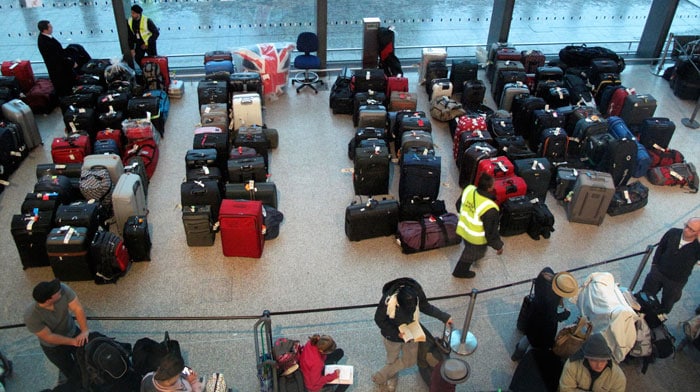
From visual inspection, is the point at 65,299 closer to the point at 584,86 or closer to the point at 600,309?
the point at 600,309

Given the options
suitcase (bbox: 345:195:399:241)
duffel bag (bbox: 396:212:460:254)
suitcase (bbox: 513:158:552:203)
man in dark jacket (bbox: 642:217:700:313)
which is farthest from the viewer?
suitcase (bbox: 513:158:552:203)

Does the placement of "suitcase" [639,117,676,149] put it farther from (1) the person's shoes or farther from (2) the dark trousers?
(1) the person's shoes

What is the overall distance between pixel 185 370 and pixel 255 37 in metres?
9.39

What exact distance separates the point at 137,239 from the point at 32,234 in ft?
3.73

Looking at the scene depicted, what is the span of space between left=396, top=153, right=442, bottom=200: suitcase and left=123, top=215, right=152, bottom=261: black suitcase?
10.9 ft

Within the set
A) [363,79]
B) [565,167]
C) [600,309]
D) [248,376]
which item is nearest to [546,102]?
[565,167]

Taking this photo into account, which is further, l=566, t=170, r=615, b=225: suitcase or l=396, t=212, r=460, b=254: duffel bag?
l=566, t=170, r=615, b=225: suitcase

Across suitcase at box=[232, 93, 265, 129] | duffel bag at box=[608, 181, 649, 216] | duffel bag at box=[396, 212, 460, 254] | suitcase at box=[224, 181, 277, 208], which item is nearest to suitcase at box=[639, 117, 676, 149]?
duffel bag at box=[608, 181, 649, 216]

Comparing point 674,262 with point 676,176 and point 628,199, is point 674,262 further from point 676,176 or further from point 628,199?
point 676,176

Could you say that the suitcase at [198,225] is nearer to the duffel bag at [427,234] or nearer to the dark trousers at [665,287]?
the duffel bag at [427,234]

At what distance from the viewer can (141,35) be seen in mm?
11133

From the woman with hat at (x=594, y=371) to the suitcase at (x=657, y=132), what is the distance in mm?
5688

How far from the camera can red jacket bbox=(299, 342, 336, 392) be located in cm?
514

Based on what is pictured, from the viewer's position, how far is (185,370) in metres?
4.90
